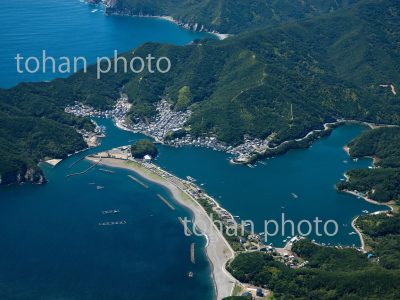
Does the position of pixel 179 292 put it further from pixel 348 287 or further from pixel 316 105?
pixel 316 105

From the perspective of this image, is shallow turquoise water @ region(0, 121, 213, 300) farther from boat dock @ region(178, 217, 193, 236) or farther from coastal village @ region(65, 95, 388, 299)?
coastal village @ region(65, 95, 388, 299)

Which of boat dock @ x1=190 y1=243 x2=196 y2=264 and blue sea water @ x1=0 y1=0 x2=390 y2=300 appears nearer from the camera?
blue sea water @ x1=0 y1=0 x2=390 y2=300

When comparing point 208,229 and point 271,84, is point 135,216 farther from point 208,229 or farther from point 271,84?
point 271,84

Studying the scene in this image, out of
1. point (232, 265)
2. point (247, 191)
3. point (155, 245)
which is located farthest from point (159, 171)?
point (232, 265)

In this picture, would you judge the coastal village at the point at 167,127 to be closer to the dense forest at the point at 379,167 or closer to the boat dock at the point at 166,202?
the dense forest at the point at 379,167

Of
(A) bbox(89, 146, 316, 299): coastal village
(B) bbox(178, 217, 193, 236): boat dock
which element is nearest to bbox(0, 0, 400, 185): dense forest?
(A) bbox(89, 146, 316, 299): coastal village

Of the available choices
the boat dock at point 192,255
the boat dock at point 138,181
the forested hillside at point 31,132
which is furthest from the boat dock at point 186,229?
the forested hillside at point 31,132
